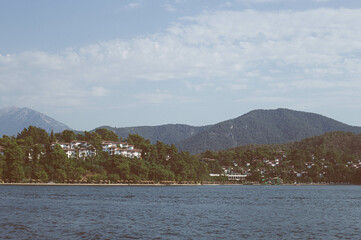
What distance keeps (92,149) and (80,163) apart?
1691 centimetres

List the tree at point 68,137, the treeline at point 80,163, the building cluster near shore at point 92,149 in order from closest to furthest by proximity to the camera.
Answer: the treeline at point 80,163, the building cluster near shore at point 92,149, the tree at point 68,137

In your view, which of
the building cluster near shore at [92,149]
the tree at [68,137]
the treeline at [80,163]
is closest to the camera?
the treeline at [80,163]

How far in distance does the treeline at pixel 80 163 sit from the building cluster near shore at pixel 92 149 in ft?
10.0

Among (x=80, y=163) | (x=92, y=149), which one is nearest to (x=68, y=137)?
(x=92, y=149)

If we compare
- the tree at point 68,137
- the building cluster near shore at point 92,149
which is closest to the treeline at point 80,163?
the tree at point 68,137

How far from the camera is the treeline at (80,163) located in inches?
5443

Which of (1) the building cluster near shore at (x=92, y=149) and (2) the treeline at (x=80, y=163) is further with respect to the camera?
(1) the building cluster near shore at (x=92, y=149)

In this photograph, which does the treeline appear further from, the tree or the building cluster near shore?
the building cluster near shore

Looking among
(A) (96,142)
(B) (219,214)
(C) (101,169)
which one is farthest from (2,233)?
(A) (96,142)

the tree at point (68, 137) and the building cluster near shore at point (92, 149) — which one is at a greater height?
the tree at point (68, 137)

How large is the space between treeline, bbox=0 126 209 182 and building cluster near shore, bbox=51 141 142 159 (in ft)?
10.0

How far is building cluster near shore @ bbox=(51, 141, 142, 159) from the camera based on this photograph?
170m

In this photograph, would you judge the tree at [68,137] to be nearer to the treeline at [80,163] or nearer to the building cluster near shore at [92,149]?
the treeline at [80,163]

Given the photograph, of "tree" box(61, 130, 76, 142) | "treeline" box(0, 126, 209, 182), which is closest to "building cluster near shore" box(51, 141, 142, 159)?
"treeline" box(0, 126, 209, 182)
